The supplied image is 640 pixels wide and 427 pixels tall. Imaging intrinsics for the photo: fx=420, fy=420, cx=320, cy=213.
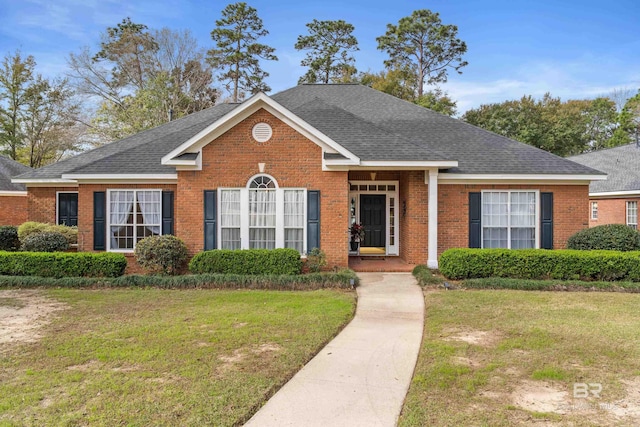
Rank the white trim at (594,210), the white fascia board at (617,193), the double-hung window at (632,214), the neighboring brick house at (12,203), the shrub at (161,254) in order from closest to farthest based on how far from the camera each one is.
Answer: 1. the shrub at (161,254)
2. the white fascia board at (617,193)
3. the double-hung window at (632,214)
4. the neighboring brick house at (12,203)
5. the white trim at (594,210)

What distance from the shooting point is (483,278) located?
36.8 ft

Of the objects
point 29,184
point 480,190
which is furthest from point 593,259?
point 29,184

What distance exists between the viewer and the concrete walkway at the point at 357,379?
4203mm

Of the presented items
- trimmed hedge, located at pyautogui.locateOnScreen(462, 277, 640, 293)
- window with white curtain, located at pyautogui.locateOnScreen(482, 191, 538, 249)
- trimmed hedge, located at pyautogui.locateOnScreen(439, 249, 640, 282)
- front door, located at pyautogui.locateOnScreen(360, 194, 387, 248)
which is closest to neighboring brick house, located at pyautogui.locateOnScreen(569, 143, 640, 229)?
window with white curtain, located at pyautogui.locateOnScreen(482, 191, 538, 249)

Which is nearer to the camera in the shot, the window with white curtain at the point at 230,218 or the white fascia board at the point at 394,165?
the white fascia board at the point at 394,165

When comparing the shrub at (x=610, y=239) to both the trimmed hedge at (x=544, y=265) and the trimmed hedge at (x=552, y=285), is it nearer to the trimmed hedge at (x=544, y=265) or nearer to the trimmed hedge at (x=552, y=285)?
the trimmed hedge at (x=544, y=265)

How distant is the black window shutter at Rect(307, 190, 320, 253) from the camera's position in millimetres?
12344

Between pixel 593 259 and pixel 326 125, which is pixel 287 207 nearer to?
pixel 326 125

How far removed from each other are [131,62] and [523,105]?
34.8m

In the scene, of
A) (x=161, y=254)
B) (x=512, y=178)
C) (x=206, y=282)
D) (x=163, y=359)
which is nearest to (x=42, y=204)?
(x=161, y=254)

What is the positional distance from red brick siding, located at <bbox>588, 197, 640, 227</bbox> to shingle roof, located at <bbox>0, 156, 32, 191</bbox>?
30334mm

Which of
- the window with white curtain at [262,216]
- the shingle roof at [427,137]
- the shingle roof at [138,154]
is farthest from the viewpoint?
the shingle roof at [138,154]

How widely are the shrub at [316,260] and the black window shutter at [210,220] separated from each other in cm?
292

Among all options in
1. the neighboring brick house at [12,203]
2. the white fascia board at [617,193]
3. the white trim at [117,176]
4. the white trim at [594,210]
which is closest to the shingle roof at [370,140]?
the white trim at [117,176]
